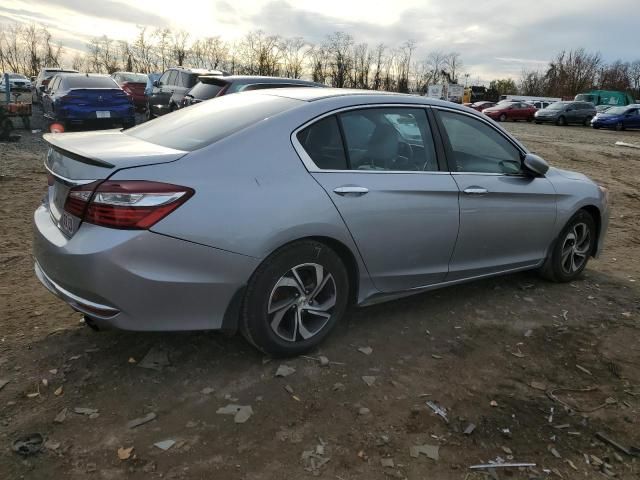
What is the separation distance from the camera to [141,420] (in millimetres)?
2730

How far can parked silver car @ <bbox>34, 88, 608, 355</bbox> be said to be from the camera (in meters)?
2.73

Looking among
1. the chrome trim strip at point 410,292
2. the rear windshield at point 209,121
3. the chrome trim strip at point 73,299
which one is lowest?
the chrome trim strip at point 410,292

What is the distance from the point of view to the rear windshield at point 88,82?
539 inches

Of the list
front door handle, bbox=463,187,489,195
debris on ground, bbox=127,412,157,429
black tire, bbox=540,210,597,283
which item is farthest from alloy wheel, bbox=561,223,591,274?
debris on ground, bbox=127,412,157,429

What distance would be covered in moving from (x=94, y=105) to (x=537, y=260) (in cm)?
1192

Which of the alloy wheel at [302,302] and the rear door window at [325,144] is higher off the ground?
the rear door window at [325,144]

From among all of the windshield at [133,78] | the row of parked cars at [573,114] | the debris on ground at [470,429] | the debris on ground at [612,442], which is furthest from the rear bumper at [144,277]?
the row of parked cars at [573,114]

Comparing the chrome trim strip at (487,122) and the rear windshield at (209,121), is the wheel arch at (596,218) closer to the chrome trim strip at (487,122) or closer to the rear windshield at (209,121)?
the chrome trim strip at (487,122)

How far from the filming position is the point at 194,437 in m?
2.62

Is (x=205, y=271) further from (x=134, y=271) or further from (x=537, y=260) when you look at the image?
(x=537, y=260)

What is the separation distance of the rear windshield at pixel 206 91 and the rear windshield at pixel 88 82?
4.28m

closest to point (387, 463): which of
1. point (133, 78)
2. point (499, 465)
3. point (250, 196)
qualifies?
point (499, 465)

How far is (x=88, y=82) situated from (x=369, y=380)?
13287mm

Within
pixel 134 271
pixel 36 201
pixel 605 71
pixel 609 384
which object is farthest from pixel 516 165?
pixel 605 71
